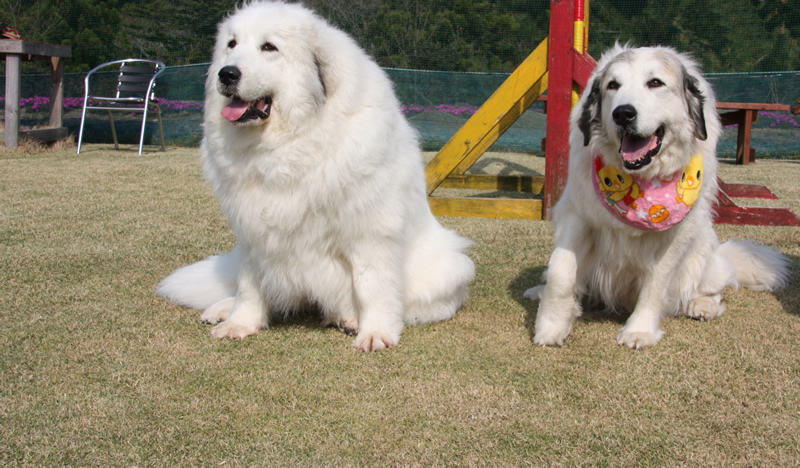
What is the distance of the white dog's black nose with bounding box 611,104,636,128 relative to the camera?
8.34 ft

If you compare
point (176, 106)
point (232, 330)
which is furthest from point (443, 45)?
point (232, 330)

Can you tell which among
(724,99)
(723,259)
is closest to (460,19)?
(724,99)

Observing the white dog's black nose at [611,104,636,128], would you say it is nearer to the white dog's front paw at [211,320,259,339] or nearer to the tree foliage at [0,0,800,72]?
the white dog's front paw at [211,320,259,339]

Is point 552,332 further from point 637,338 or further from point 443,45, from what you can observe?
point 443,45

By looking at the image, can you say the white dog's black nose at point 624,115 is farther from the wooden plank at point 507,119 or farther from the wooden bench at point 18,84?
the wooden bench at point 18,84

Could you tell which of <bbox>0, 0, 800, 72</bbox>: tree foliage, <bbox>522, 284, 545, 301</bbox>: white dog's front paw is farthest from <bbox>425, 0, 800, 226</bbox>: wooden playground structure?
<bbox>0, 0, 800, 72</bbox>: tree foliage

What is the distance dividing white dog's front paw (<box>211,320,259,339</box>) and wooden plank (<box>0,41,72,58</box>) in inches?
347

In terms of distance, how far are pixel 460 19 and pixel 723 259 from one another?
10.8 meters

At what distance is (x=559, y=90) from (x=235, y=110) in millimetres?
3258

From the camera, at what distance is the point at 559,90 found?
512 cm

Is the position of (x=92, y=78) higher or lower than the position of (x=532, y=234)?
higher

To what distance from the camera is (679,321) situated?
326 centimetres

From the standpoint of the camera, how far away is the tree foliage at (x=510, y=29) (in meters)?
13.2

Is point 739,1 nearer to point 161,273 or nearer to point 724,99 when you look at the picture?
point 724,99
